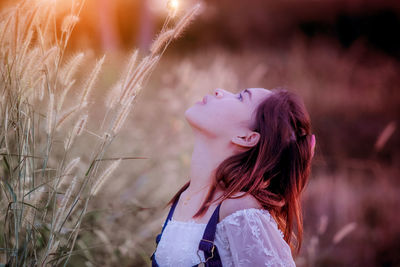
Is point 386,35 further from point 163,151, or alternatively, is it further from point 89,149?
→ point 89,149

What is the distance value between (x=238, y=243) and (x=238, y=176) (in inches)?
10.9

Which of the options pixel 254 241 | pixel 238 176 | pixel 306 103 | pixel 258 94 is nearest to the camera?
pixel 254 241

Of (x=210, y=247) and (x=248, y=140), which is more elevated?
(x=248, y=140)

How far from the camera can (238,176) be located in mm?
1908

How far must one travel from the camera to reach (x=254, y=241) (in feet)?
5.72

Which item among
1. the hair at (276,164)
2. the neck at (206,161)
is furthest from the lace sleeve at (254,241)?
the neck at (206,161)

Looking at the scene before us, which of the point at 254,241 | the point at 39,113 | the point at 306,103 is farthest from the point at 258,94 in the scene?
the point at 306,103

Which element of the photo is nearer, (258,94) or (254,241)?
(254,241)

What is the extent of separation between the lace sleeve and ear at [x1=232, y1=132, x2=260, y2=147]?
0.92 ft

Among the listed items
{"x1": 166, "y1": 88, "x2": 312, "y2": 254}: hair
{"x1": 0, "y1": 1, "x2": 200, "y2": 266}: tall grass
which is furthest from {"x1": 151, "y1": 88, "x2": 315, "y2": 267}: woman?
{"x1": 0, "y1": 1, "x2": 200, "y2": 266}: tall grass

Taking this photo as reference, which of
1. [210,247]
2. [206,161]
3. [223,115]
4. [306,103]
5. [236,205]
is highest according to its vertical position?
[223,115]

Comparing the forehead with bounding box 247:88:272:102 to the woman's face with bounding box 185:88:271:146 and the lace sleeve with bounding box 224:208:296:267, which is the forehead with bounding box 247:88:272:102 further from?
the lace sleeve with bounding box 224:208:296:267

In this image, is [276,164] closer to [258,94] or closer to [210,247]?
[258,94]

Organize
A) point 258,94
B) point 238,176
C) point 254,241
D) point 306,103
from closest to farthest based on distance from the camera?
point 254,241
point 238,176
point 258,94
point 306,103
